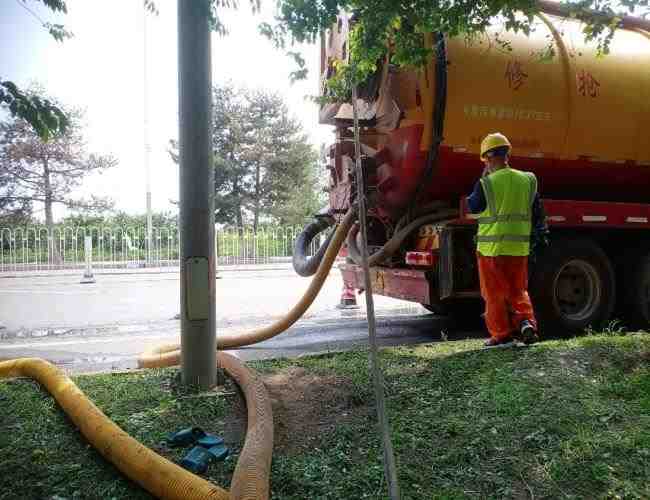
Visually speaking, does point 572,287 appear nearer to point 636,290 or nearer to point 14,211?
point 636,290

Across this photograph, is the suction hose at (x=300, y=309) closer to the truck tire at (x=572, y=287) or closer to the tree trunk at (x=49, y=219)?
the truck tire at (x=572, y=287)

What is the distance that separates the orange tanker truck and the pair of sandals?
2812 mm

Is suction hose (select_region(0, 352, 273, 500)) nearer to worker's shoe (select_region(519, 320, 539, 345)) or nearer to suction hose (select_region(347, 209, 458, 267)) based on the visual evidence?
worker's shoe (select_region(519, 320, 539, 345))

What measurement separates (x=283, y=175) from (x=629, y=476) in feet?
75.5

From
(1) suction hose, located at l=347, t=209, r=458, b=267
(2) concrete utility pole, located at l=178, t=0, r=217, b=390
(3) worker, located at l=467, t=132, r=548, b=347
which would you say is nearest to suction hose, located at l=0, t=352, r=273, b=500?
(2) concrete utility pole, located at l=178, t=0, r=217, b=390

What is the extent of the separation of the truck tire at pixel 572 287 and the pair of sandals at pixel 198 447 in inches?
141

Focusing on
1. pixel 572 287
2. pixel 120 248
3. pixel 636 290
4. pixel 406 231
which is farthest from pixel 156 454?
pixel 120 248

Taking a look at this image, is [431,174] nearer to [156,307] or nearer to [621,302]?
[621,302]

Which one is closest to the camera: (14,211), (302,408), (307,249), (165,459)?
(165,459)

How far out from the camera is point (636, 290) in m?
5.55

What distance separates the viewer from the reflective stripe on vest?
160 inches

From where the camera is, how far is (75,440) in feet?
8.48

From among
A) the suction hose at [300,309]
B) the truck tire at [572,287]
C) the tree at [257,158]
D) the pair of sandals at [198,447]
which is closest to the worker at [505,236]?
the truck tire at [572,287]

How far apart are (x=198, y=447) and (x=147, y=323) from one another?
181 inches
